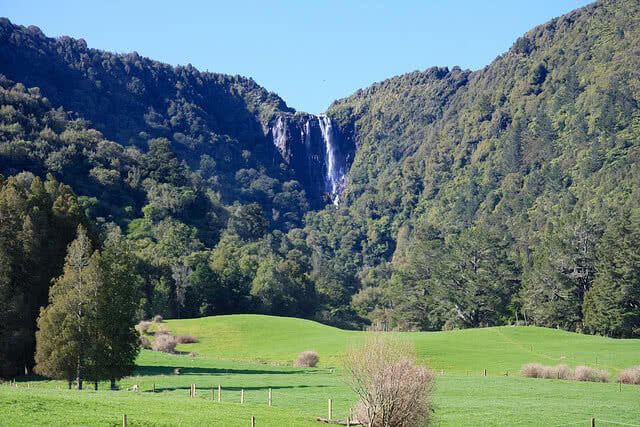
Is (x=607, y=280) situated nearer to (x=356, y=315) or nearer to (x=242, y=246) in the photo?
(x=356, y=315)

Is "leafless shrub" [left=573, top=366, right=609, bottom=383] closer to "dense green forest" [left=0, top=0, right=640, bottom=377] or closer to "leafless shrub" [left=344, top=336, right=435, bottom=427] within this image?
"leafless shrub" [left=344, top=336, right=435, bottom=427]

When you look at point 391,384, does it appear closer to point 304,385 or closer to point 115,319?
point 304,385

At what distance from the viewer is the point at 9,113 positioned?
137750 millimetres

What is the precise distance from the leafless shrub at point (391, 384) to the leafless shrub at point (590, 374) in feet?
92.2

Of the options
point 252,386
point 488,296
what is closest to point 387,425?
point 252,386

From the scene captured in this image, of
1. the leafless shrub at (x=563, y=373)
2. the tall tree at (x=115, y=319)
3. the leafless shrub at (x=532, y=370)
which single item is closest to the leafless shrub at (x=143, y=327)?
the tall tree at (x=115, y=319)

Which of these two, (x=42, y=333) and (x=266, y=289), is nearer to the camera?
(x=42, y=333)

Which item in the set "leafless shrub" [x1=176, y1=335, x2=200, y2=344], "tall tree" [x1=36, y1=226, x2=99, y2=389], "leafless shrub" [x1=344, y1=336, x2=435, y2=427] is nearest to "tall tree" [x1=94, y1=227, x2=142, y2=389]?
"tall tree" [x1=36, y1=226, x2=99, y2=389]

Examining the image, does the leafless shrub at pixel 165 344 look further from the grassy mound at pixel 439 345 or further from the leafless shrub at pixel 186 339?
the leafless shrub at pixel 186 339

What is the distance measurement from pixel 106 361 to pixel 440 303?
229 feet

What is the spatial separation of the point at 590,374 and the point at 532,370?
14.2 feet

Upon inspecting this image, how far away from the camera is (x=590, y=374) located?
5409 cm

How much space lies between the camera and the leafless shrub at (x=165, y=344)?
247ft

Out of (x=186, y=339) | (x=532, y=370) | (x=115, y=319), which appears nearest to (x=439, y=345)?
(x=532, y=370)
